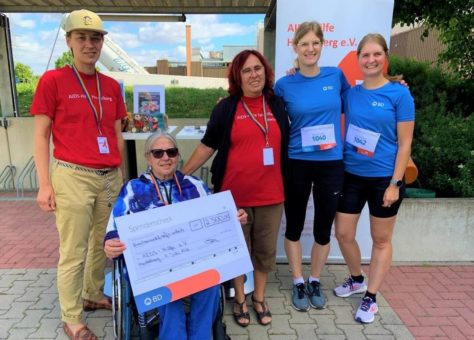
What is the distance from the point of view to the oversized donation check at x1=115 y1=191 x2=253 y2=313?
2.03 meters

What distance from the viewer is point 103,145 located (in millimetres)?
2373

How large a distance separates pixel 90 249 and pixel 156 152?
989 mm

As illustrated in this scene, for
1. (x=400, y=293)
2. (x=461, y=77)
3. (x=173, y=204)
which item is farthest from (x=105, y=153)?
(x=461, y=77)

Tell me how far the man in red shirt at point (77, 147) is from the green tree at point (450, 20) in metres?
3.96

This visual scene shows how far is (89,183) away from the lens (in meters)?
2.37

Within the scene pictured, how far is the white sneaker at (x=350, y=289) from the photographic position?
3104mm

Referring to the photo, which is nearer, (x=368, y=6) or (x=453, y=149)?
(x=368, y=6)

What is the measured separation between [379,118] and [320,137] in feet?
1.19

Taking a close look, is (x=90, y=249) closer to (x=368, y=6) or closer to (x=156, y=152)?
(x=156, y=152)

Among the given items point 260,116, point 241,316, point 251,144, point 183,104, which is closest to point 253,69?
point 260,116

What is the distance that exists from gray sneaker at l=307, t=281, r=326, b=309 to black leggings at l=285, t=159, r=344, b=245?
0.55 meters

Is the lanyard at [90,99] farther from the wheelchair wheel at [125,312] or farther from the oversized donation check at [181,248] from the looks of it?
the wheelchair wheel at [125,312]

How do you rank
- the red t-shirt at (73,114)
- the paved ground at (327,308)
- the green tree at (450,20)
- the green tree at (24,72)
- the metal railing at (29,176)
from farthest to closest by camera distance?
the green tree at (24,72)
the metal railing at (29,176)
the green tree at (450,20)
the paved ground at (327,308)
the red t-shirt at (73,114)

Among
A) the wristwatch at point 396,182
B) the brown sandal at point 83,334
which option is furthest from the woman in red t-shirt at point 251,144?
the brown sandal at point 83,334
